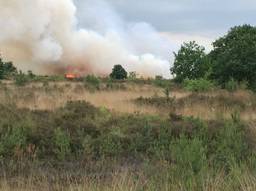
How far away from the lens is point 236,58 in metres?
38.3

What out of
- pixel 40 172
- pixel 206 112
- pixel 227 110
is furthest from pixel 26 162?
pixel 227 110

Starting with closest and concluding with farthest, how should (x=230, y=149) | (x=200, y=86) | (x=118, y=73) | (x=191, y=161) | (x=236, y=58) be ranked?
(x=191, y=161) < (x=230, y=149) < (x=200, y=86) < (x=236, y=58) < (x=118, y=73)

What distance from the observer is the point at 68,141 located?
12344 mm

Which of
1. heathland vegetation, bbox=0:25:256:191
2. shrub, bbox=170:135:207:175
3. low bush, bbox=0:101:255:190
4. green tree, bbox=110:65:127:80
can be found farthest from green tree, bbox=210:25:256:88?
green tree, bbox=110:65:127:80

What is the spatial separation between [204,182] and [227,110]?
1481cm

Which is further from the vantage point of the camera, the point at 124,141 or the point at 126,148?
the point at 124,141

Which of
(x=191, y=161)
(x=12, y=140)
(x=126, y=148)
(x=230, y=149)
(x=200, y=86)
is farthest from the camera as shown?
(x=200, y=86)

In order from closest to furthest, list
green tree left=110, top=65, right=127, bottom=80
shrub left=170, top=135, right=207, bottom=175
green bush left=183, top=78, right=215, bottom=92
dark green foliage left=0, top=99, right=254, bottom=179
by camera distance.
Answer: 1. shrub left=170, top=135, right=207, bottom=175
2. dark green foliage left=0, top=99, right=254, bottom=179
3. green bush left=183, top=78, right=215, bottom=92
4. green tree left=110, top=65, right=127, bottom=80

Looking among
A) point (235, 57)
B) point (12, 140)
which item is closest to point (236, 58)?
point (235, 57)

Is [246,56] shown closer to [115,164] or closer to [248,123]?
[248,123]

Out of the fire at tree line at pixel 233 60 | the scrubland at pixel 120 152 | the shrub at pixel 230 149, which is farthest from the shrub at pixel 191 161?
the fire at tree line at pixel 233 60

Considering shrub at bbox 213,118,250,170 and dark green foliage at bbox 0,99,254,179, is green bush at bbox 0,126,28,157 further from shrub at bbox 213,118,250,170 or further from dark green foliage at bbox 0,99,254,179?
shrub at bbox 213,118,250,170

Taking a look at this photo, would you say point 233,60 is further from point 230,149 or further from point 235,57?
point 230,149

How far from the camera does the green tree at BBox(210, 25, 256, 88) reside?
38.0m
